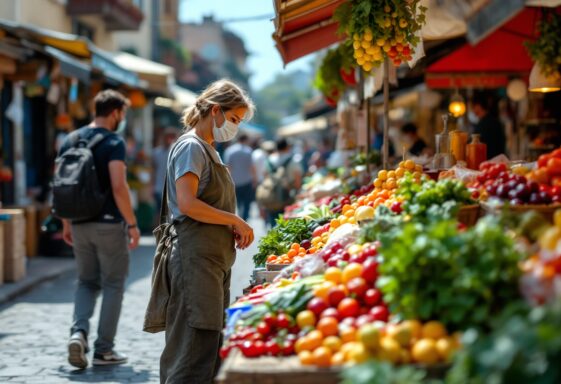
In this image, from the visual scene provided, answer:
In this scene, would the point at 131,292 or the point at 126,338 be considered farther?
the point at 131,292

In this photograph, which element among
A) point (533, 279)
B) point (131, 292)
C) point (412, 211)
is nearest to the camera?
point (533, 279)

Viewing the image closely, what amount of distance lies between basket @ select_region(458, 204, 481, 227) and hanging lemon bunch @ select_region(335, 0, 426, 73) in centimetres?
222

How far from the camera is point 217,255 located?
5.12m

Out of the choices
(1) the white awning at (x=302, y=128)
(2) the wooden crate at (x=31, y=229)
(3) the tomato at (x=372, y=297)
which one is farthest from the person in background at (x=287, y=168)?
(1) the white awning at (x=302, y=128)

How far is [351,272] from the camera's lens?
3.86 meters

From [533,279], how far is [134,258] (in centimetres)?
1236

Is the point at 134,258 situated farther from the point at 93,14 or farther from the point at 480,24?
the point at 480,24

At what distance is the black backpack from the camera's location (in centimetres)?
698

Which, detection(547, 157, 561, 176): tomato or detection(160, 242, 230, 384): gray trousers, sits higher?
detection(547, 157, 561, 176): tomato

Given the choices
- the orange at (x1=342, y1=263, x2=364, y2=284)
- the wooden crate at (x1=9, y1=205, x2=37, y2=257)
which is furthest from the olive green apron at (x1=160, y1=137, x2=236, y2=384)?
the wooden crate at (x1=9, y1=205, x2=37, y2=257)

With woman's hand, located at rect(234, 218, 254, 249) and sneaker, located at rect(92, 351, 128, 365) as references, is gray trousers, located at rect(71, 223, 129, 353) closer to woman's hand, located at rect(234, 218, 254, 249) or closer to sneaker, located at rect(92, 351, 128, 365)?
sneaker, located at rect(92, 351, 128, 365)

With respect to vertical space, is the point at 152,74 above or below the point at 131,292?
above

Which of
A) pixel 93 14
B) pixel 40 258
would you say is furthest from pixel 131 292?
pixel 93 14

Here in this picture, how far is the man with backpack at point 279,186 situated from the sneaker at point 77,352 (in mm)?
7245
